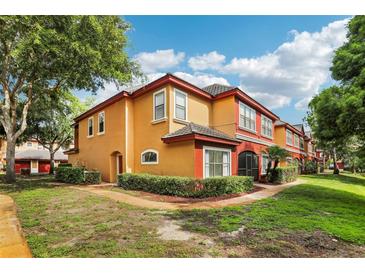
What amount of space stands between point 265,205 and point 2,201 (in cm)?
1055

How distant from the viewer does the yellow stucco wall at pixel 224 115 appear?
603 inches

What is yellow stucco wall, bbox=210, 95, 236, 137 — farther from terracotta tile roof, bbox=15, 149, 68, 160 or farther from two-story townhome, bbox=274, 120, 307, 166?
terracotta tile roof, bbox=15, 149, 68, 160

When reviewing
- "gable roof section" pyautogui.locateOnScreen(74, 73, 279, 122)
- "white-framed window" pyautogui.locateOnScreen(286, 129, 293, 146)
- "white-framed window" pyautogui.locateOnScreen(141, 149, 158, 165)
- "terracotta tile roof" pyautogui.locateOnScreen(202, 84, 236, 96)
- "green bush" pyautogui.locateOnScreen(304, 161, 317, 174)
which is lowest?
"green bush" pyautogui.locateOnScreen(304, 161, 317, 174)

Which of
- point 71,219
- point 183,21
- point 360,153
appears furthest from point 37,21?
point 360,153

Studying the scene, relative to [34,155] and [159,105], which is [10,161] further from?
[34,155]

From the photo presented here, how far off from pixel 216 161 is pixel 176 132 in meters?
2.90

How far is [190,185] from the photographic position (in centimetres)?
1045

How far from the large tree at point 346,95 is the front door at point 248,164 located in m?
5.38

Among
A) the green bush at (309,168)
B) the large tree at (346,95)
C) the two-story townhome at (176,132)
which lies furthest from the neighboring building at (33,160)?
the large tree at (346,95)

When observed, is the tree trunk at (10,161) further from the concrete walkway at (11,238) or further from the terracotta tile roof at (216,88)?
the terracotta tile roof at (216,88)

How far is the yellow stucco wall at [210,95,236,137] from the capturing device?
603 inches

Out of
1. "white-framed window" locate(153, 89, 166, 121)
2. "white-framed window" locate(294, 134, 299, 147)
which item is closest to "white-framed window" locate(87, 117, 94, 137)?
"white-framed window" locate(153, 89, 166, 121)

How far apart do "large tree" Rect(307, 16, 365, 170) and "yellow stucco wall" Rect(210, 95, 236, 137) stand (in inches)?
188
